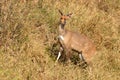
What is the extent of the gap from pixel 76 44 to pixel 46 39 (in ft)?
2.35

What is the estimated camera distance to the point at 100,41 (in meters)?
10.9

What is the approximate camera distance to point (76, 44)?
32.5ft

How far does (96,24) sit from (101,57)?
1328mm

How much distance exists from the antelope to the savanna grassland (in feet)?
0.70

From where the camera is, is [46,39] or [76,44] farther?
[46,39]

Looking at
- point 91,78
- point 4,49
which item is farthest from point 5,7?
point 91,78

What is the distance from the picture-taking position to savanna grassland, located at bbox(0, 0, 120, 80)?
8477 millimetres

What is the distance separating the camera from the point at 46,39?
10.1 metres

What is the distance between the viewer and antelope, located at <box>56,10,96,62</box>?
972 cm

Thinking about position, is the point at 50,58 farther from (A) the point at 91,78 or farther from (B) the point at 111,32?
(B) the point at 111,32

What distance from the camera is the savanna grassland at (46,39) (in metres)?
8.48

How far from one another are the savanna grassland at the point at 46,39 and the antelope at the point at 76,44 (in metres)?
0.21

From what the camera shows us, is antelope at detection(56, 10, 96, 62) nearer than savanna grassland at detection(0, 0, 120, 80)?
No

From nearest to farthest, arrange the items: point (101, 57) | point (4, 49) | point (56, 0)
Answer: point (4, 49)
point (101, 57)
point (56, 0)
